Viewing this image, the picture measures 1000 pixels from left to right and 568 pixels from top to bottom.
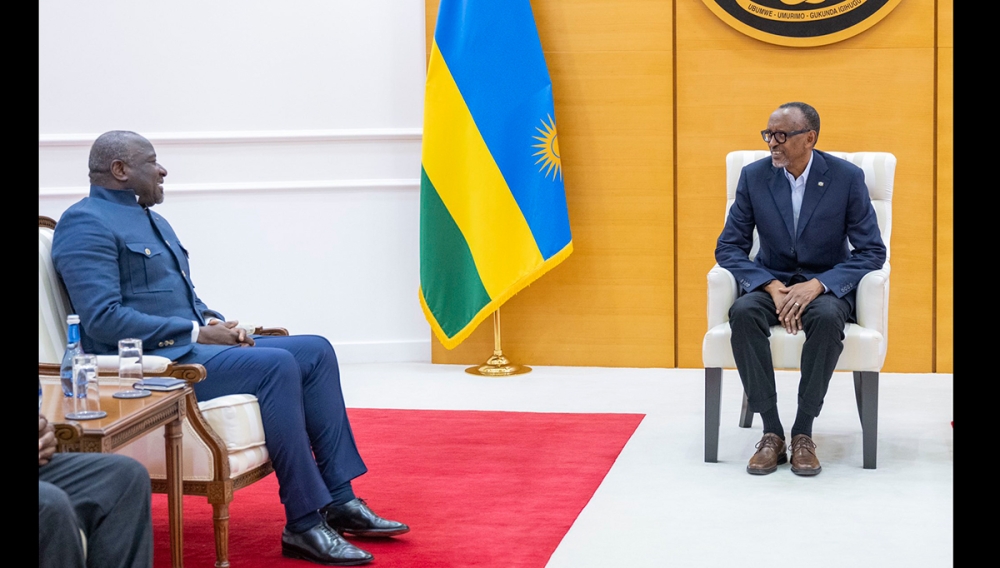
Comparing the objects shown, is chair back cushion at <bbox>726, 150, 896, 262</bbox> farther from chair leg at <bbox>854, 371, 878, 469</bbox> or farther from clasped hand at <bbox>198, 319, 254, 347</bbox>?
clasped hand at <bbox>198, 319, 254, 347</bbox>

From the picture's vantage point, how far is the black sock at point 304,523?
2598 millimetres

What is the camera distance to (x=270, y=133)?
5.37m

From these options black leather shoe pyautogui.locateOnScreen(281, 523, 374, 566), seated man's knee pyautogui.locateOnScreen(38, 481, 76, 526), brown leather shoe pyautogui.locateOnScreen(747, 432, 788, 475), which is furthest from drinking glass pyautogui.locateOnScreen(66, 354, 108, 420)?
brown leather shoe pyautogui.locateOnScreen(747, 432, 788, 475)

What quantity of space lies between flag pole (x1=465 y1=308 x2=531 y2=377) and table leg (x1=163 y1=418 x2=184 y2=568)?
285cm

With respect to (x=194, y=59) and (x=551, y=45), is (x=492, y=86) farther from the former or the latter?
(x=194, y=59)

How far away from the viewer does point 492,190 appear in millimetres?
5035

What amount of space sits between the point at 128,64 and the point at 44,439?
392 cm

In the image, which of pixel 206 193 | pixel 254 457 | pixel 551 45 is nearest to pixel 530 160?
pixel 551 45

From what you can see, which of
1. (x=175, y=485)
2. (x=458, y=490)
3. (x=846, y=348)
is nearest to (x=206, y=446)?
(x=175, y=485)

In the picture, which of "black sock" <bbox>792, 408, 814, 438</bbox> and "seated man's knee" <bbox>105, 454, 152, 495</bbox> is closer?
"seated man's knee" <bbox>105, 454, 152, 495</bbox>

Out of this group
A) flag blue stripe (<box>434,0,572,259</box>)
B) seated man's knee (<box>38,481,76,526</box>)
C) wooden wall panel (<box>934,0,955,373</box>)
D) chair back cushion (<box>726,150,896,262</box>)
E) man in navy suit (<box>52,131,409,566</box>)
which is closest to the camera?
seated man's knee (<box>38,481,76,526</box>)

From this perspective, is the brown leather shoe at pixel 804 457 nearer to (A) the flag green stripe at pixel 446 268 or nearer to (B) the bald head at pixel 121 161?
(A) the flag green stripe at pixel 446 268

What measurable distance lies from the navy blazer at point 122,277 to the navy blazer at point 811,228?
183 cm

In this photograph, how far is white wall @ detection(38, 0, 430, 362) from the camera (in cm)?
537
